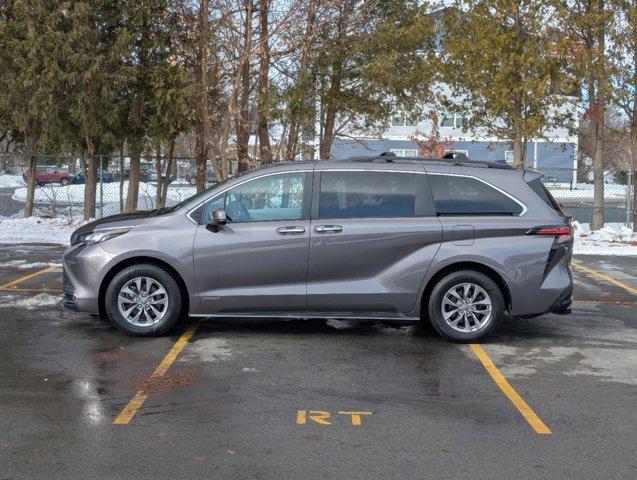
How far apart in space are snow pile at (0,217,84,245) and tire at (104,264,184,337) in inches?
364

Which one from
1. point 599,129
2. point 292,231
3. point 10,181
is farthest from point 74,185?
point 292,231

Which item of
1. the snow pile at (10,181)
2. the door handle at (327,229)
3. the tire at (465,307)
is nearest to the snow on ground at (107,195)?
the snow pile at (10,181)

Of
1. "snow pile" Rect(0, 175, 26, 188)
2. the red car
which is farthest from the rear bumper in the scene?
the red car

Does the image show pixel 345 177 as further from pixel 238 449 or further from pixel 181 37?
pixel 181 37

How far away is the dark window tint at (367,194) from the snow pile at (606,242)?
31.0 feet

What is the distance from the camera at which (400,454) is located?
4.94 m

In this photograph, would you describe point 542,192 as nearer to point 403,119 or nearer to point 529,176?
point 529,176

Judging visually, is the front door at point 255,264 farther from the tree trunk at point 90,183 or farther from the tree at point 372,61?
the tree trunk at point 90,183

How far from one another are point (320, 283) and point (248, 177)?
50.2 inches

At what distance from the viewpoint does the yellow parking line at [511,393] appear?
5.52 metres

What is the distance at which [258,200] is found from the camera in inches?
320

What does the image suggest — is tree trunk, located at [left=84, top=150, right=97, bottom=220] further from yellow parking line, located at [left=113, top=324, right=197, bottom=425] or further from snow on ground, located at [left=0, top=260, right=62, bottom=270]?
yellow parking line, located at [left=113, top=324, right=197, bottom=425]

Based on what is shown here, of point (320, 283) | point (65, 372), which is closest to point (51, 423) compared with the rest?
point (65, 372)

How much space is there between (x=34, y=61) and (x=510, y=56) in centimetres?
1117
